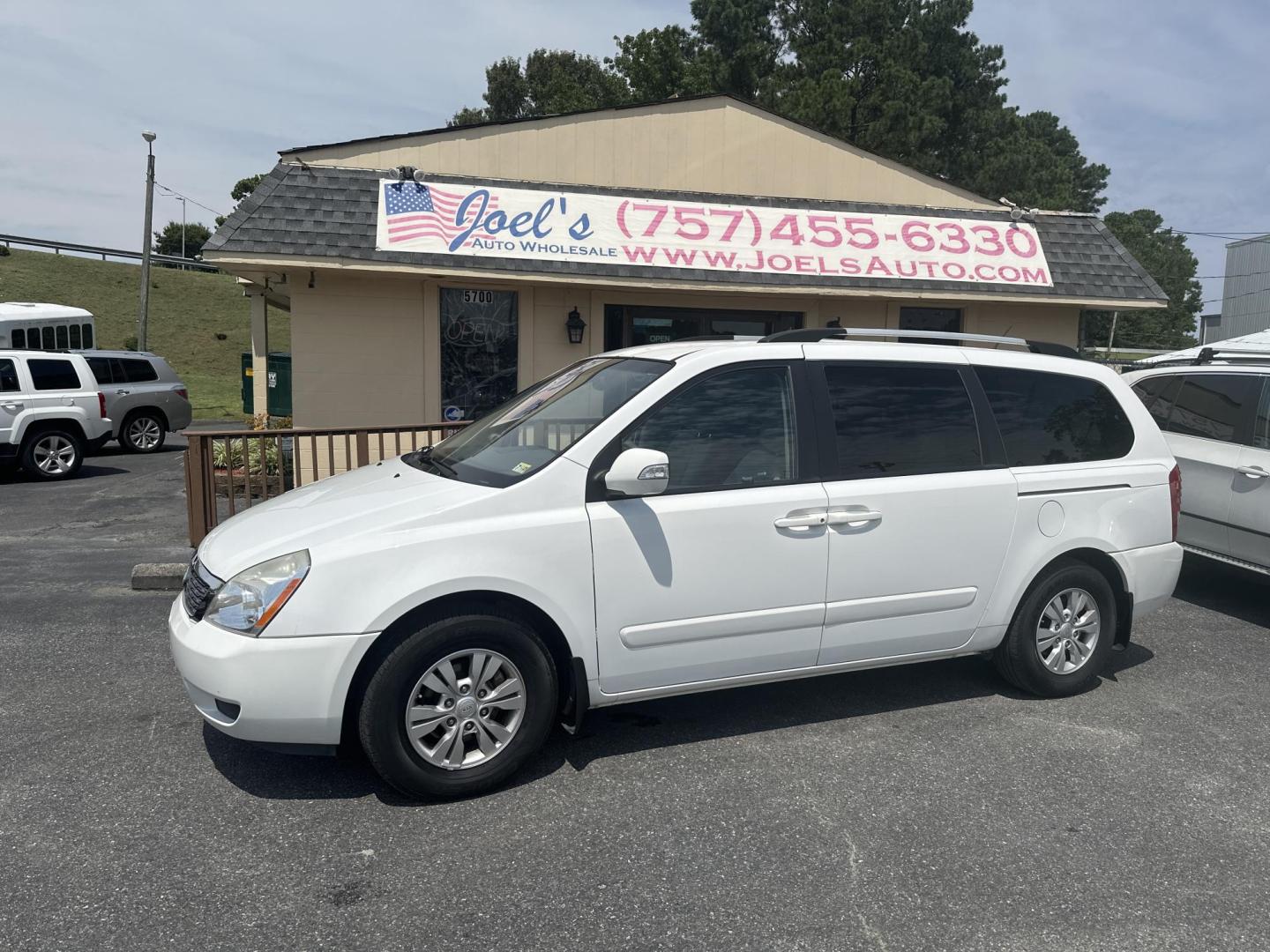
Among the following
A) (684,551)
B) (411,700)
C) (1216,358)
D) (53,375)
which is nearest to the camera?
(411,700)

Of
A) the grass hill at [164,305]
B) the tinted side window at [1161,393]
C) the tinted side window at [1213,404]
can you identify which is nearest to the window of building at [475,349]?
the tinted side window at [1161,393]

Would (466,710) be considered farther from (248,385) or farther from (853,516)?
(248,385)

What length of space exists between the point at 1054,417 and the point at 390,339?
24.1 ft

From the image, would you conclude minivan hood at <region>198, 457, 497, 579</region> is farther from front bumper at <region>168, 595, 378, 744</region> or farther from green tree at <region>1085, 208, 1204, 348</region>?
green tree at <region>1085, 208, 1204, 348</region>

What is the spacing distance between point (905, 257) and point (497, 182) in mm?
4861

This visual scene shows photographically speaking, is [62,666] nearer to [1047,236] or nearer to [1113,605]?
[1113,605]

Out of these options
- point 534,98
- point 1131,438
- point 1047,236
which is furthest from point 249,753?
point 534,98

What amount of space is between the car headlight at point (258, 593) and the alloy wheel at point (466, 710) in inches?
24.0

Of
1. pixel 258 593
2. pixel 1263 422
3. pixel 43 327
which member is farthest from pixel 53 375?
pixel 1263 422

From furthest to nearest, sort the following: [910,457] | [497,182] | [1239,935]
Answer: [497,182]
[910,457]
[1239,935]

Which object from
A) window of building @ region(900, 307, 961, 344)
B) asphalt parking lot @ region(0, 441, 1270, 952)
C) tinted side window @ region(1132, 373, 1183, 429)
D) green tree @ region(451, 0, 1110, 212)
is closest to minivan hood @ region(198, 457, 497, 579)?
asphalt parking lot @ region(0, 441, 1270, 952)

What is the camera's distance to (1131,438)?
493 cm

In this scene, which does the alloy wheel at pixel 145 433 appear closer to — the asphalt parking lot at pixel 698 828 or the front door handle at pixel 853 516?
the asphalt parking lot at pixel 698 828

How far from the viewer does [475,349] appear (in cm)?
1043
